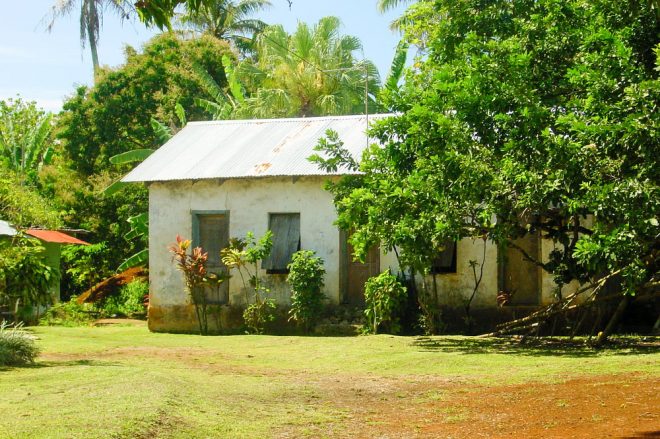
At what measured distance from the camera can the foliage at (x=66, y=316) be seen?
2436 centimetres

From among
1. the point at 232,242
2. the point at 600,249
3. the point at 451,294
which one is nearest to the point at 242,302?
the point at 232,242

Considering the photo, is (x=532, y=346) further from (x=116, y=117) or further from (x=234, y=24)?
(x=234, y=24)

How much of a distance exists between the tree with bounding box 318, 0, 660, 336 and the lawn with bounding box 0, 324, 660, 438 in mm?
1773

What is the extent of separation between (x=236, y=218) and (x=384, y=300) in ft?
14.4

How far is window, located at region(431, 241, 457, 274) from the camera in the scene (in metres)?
19.5

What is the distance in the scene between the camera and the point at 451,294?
19469 mm

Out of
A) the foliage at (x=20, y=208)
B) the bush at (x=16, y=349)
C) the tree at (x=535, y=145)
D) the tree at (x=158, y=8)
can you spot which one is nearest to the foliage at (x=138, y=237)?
the foliage at (x=20, y=208)

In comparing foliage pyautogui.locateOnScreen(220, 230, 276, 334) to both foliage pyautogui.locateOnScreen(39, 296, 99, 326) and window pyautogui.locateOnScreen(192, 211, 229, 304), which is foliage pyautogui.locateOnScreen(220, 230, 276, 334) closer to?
window pyautogui.locateOnScreen(192, 211, 229, 304)

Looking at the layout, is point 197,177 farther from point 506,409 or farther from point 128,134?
point 128,134

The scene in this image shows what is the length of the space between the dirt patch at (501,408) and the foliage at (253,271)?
8531mm

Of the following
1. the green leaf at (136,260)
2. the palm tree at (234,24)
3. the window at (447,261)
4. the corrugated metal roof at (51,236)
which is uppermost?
the palm tree at (234,24)

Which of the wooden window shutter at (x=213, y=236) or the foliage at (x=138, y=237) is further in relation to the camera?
the foliage at (x=138, y=237)

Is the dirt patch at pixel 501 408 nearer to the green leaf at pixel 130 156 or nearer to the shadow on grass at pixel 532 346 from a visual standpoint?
the shadow on grass at pixel 532 346

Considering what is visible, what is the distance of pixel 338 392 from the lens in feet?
35.7
